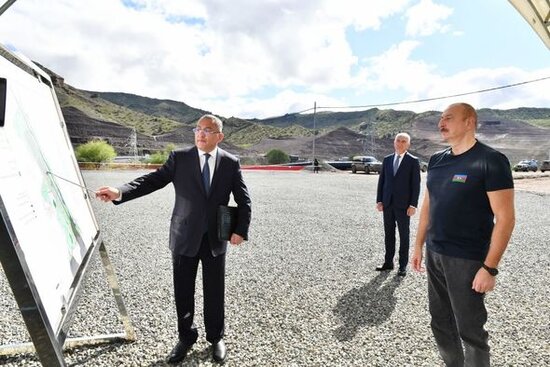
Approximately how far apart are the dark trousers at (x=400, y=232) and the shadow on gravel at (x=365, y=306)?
327mm

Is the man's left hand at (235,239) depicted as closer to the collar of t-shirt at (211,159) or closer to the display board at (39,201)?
the collar of t-shirt at (211,159)

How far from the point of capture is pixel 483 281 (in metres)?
2.23

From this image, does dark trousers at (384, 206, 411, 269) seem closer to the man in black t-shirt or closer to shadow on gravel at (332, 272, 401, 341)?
shadow on gravel at (332, 272, 401, 341)

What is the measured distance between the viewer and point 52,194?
2.03 m

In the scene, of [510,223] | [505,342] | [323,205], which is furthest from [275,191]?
[510,223]

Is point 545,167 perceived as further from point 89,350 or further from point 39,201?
point 39,201

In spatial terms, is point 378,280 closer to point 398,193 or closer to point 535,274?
point 398,193

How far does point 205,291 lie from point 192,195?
78 cm

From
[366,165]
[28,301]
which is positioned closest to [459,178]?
[28,301]

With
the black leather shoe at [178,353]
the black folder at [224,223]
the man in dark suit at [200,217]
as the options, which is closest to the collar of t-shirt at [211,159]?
the man in dark suit at [200,217]

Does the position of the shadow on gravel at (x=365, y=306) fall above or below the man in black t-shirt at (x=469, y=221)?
below

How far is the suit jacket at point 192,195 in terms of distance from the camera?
293 cm

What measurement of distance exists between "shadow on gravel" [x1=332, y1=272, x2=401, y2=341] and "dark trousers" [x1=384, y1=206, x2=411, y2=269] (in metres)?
0.33

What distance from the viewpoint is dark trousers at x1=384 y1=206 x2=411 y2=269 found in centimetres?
518
